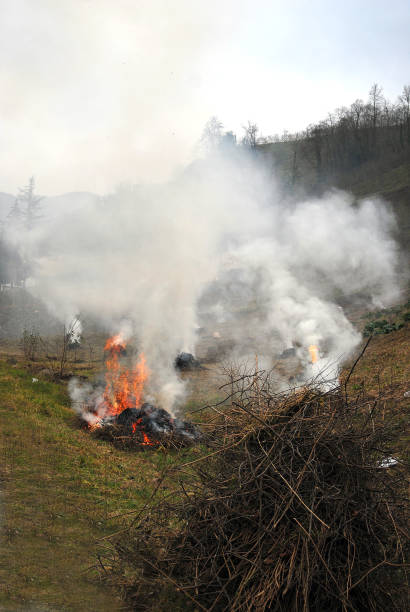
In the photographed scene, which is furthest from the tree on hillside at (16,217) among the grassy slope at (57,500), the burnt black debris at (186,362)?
the grassy slope at (57,500)

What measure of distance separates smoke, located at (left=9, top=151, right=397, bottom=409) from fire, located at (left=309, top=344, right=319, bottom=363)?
27cm

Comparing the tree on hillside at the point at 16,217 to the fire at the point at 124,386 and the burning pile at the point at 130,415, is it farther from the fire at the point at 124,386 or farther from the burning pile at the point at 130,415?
the burning pile at the point at 130,415

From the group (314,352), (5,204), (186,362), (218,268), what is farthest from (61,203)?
(314,352)

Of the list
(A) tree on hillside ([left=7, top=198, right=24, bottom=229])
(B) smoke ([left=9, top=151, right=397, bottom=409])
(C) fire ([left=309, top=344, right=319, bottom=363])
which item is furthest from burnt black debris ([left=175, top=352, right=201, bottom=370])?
(A) tree on hillside ([left=7, top=198, right=24, bottom=229])

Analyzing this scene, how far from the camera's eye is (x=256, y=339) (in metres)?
21.8

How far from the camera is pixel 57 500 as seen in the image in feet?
22.7

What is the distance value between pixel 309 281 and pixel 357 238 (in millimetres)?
5351

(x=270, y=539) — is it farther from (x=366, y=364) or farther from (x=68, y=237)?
(x=68, y=237)

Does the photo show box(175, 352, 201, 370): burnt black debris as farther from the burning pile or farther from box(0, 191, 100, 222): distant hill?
box(0, 191, 100, 222): distant hill

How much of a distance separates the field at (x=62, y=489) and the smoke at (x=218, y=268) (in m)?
4.03

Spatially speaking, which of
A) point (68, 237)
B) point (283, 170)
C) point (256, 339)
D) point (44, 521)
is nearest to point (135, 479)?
point (44, 521)

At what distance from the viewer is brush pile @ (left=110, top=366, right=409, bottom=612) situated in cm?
347

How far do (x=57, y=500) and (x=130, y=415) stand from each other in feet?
14.6

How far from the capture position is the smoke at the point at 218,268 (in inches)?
822
